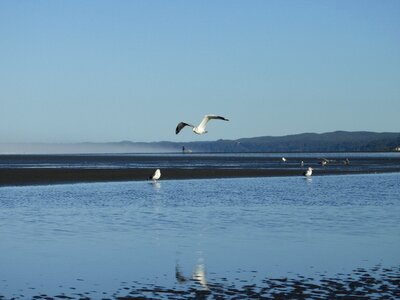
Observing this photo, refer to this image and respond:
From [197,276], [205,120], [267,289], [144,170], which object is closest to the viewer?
[267,289]

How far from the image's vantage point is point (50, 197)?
34031 millimetres

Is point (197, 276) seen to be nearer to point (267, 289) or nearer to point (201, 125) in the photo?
point (267, 289)

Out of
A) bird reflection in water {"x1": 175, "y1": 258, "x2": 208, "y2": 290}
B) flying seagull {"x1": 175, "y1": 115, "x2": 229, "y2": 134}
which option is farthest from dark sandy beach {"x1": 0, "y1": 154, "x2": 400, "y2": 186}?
bird reflection in water {"x1": 175, "y1": 258, "x2": 208, "y2": 290}

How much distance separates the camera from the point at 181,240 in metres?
19.1

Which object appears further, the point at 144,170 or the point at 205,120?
the point at 144,170

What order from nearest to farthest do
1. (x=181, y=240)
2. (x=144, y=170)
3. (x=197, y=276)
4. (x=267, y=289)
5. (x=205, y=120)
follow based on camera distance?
(x=267, y=289) → (x=197, y=276) → (x=181, y=240) → (x=205, y=120) → (x=144, y=170)

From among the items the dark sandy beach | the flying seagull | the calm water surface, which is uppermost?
the flying seagull

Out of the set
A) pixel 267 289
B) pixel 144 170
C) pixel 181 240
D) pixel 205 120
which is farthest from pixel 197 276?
pixel 144 170

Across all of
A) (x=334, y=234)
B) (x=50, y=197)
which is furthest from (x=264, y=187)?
(x=334, y=234)

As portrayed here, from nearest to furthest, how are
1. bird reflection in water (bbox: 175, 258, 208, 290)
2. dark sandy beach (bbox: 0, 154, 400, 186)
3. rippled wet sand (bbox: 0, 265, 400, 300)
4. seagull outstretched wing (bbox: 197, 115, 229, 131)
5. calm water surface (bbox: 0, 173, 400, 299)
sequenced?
1. rippled wet sand (bbox: 0, 265, 400, 300)
2. bird reflection in water (bbox: 175, 258, 208, 290)
3. calm water surface (bbox: 0, 173, 400, 299)
4. seagull outstretched wing (bbox: 197, 115, 229, 131)
5. dark sandy beach (bbox: 0, 154, 400, 186)

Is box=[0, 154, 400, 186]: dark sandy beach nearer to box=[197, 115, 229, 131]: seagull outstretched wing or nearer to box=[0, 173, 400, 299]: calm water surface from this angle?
box=[197, 115, 229, 131]: seagull outstretched wing

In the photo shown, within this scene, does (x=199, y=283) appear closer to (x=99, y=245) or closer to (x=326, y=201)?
(x=99, y=245)

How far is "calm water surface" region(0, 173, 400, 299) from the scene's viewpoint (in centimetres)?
1432

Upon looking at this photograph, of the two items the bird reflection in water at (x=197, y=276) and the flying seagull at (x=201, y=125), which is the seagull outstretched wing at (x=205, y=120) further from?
the bird reflection in water at (x=197, y=276)
